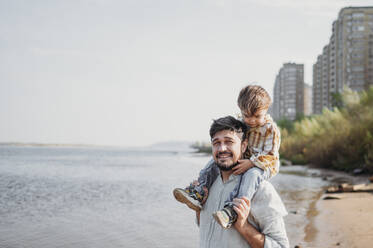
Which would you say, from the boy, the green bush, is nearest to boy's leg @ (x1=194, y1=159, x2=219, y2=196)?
the boy

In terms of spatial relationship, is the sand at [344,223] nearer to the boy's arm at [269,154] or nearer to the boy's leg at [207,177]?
the boy's arm at [269,154]

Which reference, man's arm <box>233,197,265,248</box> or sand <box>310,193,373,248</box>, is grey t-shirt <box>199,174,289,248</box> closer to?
man's arm <box>233,197,265,248</box>

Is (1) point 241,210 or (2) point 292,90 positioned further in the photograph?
(2) point 292,90

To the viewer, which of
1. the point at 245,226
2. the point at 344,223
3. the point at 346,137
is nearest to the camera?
the point at 245,226

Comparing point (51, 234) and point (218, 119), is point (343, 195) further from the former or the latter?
point (218, 119)

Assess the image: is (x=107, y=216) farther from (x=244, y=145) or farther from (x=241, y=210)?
(x=241, y=210)

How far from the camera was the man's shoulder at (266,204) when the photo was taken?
229cm

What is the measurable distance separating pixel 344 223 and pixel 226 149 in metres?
8.64

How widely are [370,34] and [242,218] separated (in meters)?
87.3

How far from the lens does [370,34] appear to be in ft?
262

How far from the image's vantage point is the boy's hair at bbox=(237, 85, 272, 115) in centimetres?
262

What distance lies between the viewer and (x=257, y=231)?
2.30 metres

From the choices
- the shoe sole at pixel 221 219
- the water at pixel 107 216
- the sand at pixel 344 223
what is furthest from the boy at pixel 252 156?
the water at pixel 107 216

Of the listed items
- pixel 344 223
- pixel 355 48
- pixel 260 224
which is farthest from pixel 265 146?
pixel 355 48
